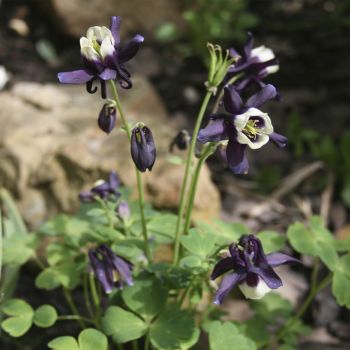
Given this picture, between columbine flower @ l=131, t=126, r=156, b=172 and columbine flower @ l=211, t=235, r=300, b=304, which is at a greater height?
columbine flower @ l=131, t=126, r=156, b=172

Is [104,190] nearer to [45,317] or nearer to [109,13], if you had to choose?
[45,317]

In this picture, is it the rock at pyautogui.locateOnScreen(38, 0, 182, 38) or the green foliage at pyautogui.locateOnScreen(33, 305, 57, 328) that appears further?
the rock at pyautogui.locateOnScreen(38, 0, 182, 38)

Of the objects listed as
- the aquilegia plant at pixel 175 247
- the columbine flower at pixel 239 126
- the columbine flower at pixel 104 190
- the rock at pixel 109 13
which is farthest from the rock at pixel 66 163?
the rock at pixel 109 13

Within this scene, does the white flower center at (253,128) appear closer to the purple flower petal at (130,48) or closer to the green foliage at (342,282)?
the purple flower petal at (130,48)

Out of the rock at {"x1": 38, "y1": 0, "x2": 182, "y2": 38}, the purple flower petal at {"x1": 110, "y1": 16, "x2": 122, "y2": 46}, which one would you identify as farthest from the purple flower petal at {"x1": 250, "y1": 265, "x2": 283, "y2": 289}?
the rock at {"x1": 38, "y1": 0, "x2": 182, "y2": 38}

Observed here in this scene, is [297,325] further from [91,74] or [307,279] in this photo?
[91,74]

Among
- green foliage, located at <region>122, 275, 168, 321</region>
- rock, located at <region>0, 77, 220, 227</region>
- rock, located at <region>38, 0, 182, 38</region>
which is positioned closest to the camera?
green foliage, located at <region>122, 275, 168, 321</region>

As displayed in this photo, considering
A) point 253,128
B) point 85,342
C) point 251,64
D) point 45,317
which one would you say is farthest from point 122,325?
point 251,64

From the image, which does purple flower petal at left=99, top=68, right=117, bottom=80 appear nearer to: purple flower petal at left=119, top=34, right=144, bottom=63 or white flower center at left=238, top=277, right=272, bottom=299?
purple flower petal at left=119, top=34, right=144, bottom=63
